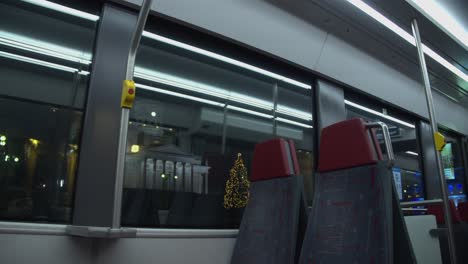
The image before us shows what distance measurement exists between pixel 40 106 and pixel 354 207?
1.74 meters

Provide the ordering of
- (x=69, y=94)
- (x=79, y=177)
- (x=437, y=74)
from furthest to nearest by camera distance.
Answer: (x=437, y=74) → (x=69, y=94) → (x=79, y=177)

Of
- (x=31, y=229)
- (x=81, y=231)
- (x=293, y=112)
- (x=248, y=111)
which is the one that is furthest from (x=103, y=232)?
(x=293, y=112)

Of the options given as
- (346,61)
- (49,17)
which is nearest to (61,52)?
(49,17)

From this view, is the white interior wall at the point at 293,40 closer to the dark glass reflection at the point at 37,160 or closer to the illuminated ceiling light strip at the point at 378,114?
the illuminated ceiling light strip at the point at 378,114

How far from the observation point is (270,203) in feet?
6.81

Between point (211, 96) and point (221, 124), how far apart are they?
0.76ft

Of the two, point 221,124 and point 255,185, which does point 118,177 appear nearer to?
point 255,185

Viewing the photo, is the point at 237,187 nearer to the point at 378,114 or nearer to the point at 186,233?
the point at 186,233

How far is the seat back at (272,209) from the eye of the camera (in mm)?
1862

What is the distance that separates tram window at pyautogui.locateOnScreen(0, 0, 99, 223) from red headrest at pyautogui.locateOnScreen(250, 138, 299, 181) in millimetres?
1130

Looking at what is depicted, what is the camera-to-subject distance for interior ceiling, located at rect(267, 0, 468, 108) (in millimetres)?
2053

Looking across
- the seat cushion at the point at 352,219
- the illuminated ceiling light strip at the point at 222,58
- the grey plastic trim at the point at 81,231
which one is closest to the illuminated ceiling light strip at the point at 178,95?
the illuminated ceiling light strip at the point at 222,58

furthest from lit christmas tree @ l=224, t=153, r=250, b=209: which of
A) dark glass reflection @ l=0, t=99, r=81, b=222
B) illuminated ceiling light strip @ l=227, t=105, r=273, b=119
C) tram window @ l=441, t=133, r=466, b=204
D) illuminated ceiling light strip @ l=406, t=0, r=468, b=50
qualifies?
tram window @ l=441, t=133, r=466, b=204

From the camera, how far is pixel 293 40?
9.46ft
